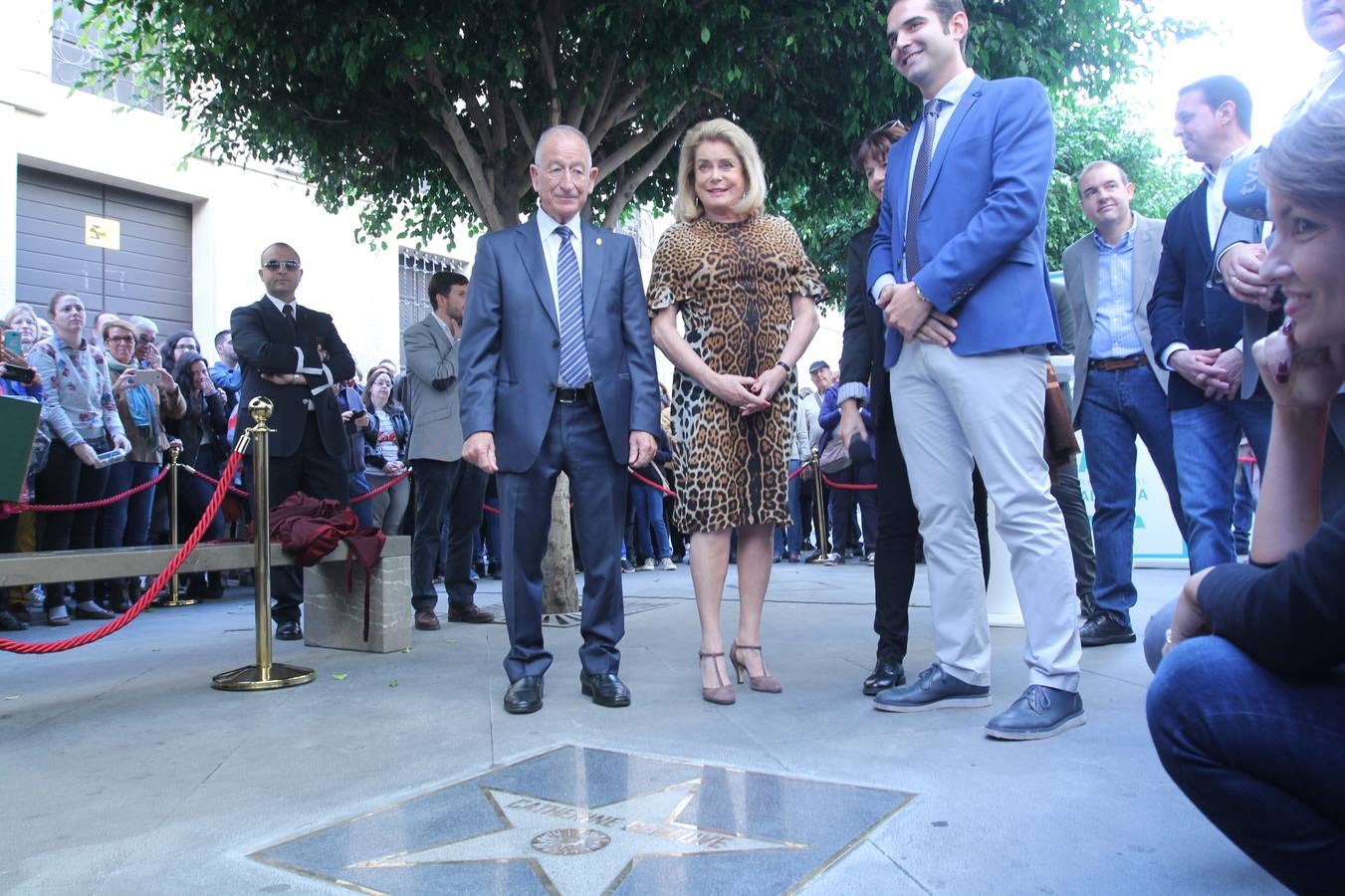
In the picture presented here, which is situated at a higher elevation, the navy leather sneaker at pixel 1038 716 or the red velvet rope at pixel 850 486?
the red velvet rope at pixel 850 486

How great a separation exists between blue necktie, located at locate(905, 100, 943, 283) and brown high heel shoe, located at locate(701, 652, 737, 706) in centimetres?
157

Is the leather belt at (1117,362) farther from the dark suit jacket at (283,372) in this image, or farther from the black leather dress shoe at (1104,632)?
the dark suit jacket at (283,372)

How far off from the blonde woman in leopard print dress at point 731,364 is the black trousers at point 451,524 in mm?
2525

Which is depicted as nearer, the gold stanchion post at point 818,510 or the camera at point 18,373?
the camera at point 18,373

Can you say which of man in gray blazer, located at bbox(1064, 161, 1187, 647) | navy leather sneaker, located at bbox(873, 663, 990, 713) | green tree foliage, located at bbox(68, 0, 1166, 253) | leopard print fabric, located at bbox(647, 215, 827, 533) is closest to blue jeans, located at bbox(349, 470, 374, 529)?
green tree foliage, located at bbox(68, 0, 1166, 253)

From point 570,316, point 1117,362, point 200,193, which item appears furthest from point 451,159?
point 200,193

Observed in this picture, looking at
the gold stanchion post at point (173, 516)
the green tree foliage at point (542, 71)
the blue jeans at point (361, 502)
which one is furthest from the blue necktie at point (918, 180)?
the blue jeans at point (361, 502)

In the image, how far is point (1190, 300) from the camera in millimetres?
4156

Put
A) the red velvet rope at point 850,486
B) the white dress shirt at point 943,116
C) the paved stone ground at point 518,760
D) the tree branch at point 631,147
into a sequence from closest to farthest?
the paved stone ground at point 518,760
the white dress shirt at point 943,116
the tree branch at point 631,147
the red velvet rope at point 850,486

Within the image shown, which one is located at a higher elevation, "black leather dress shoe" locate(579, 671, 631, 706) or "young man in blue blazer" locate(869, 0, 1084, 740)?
"young man in blue blazer" locate(869, 0, 1084, 740)

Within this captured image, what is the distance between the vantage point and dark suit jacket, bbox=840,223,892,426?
416 cm

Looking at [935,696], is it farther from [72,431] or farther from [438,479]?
[72,431]

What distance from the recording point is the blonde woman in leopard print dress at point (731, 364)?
13.3 feet

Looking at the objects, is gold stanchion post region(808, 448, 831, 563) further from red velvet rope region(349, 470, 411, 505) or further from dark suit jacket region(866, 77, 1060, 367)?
dark suit jacket region(866, 77, 1060, 367)
